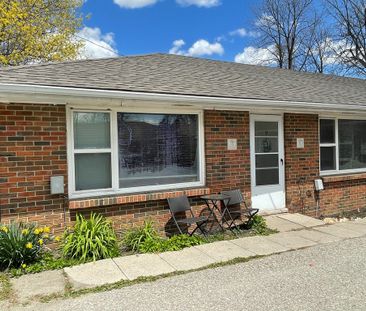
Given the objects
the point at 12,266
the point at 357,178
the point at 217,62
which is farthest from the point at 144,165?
the point at 357,178

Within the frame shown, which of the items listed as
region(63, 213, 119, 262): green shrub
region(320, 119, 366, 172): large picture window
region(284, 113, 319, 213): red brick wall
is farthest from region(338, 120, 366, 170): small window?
region(63, 213, 119, 262): green shrub

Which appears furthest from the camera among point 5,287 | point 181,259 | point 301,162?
point 301,162

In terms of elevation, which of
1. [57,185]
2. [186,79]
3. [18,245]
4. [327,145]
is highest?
[186,79]

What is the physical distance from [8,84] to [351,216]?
792cm

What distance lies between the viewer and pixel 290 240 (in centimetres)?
598

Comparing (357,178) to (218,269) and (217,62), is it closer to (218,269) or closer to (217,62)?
(217,62)

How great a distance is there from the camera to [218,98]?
6414mm

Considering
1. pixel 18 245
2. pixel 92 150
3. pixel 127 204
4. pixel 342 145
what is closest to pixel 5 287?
pixel 18 245

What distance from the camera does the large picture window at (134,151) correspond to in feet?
18.9

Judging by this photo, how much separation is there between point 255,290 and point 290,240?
228cm

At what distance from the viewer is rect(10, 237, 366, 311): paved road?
11.8ft

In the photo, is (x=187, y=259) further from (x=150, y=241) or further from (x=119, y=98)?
(x=119, y=98)

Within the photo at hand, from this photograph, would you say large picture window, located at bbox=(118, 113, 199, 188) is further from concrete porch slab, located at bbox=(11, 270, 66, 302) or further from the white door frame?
concrete porch slab, located at bbox=(11, 270, 66, 302)

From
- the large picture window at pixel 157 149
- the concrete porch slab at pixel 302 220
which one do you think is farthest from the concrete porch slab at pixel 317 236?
the large picture window at pixel 157 149
